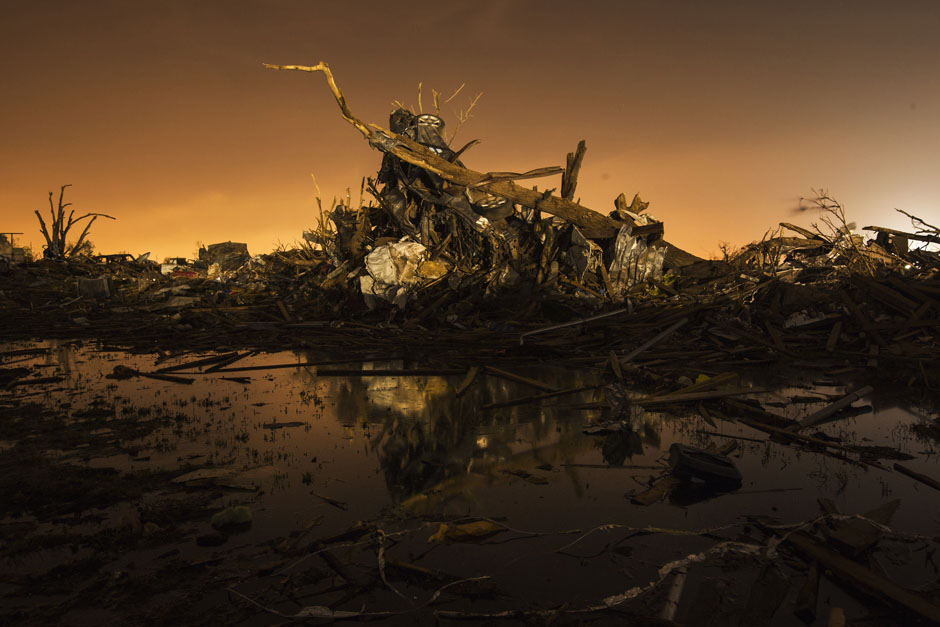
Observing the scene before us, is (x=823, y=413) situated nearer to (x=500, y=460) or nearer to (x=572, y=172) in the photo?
(x=500, y=460)

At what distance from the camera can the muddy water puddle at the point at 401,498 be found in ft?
8.23

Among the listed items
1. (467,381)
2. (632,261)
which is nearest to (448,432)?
(467,381)

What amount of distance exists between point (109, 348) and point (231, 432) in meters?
7.21

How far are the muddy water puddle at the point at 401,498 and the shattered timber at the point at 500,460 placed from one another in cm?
2

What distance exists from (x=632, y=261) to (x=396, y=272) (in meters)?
5.85

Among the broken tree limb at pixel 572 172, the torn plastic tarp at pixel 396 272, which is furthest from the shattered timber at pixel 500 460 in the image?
the broken tree limb at pixel 572 172

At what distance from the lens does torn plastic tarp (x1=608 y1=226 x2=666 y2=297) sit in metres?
13.1

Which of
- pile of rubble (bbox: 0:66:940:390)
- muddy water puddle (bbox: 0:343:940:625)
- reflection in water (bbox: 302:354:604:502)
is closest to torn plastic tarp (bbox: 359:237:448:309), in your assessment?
pile of rubble (bbox: 0:66:940:390)

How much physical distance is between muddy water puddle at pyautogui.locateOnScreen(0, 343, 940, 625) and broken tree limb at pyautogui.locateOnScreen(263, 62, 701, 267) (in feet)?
25.9

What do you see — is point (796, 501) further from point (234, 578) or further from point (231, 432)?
point (231, 432)

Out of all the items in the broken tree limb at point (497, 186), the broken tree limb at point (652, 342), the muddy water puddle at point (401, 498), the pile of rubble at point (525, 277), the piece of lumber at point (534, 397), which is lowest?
the muddy water puddle at point (401, 498)

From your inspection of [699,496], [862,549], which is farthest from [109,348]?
[862,549]

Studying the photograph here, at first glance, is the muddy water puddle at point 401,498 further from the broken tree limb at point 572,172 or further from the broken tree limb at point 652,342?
the broken tree limb at point 572,172

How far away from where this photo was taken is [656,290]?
42.0 ft
